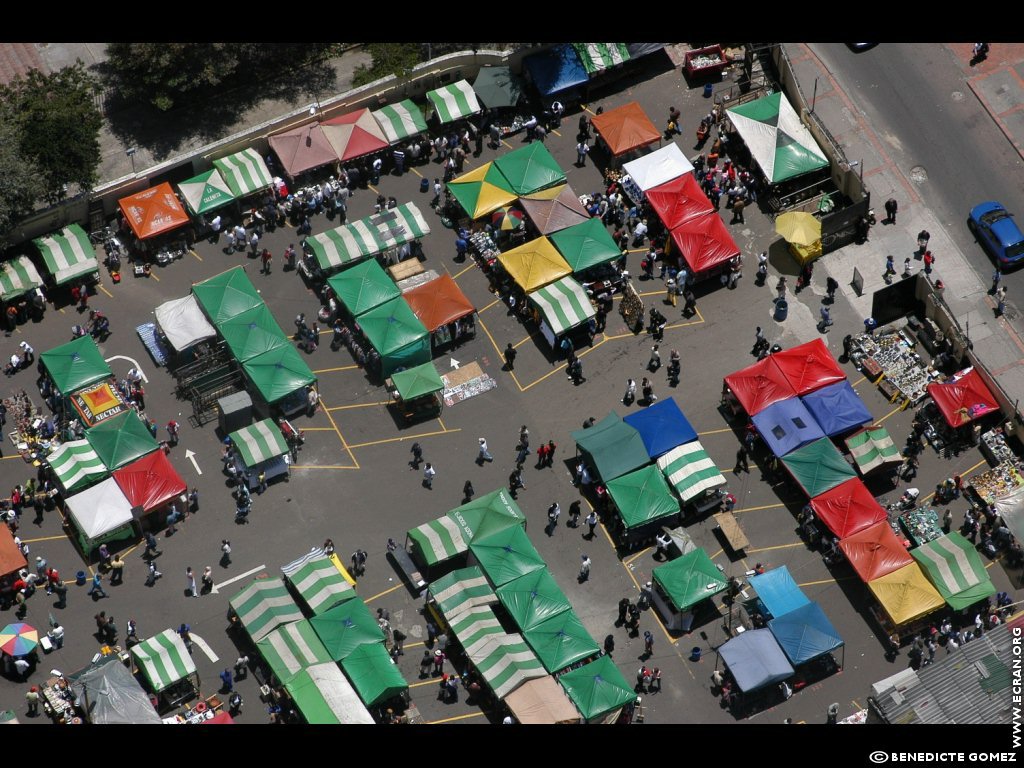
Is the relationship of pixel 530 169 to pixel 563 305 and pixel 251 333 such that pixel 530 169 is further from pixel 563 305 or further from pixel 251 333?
pixel 251 333

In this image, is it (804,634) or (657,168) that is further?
(657,168)

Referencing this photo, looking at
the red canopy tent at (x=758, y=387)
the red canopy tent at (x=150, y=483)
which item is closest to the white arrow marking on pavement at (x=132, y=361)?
the red canopy tent at (x=150, y=483)

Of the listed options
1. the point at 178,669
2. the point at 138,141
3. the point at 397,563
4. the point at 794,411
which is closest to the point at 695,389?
the point at 794,411

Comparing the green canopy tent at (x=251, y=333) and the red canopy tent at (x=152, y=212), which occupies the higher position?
the red canopy tent at (x=152, y=212)

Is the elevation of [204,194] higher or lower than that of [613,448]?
higher

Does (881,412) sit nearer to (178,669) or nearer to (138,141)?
(178,669)

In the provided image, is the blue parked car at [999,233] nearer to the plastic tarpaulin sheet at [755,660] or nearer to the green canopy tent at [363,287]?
the plastic tarpaulin sheet at [755,660]

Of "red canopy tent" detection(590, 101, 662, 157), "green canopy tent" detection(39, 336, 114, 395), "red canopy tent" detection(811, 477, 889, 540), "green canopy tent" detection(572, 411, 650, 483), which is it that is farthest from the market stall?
"green canopy tent" detection(39, 336, 114, 395)

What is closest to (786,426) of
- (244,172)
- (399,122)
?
(399,122)
